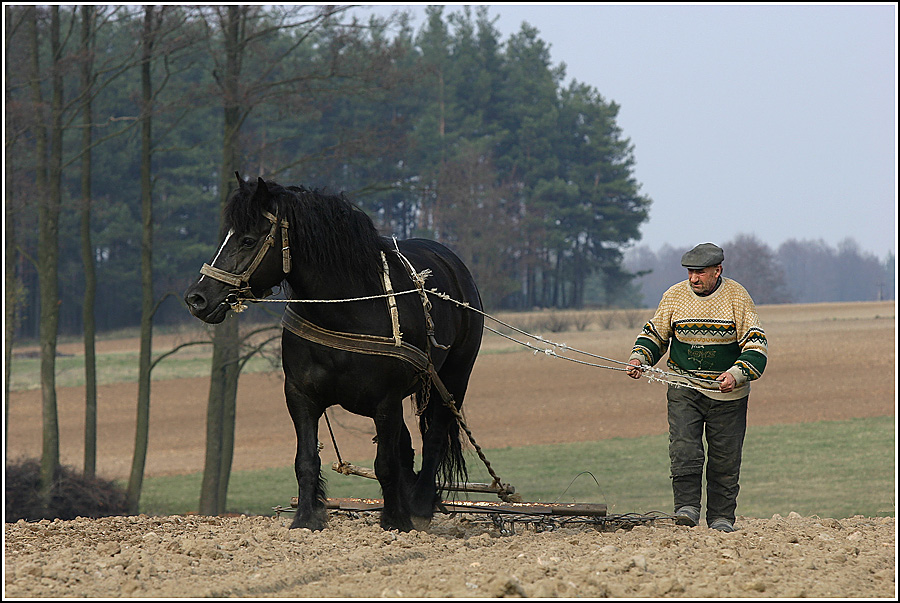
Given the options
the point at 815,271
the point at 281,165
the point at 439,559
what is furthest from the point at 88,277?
the point at 815,271

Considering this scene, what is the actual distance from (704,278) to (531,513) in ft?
6.23

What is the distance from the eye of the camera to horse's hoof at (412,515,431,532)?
688cm

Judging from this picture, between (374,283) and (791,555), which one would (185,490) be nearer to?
(374,283)

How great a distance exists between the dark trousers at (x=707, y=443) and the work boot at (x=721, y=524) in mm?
40

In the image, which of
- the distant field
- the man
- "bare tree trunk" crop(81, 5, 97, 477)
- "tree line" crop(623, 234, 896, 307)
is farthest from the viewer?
"tree line" crop(623, 234, 896, 307)

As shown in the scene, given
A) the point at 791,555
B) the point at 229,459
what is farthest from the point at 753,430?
the point at 791,555

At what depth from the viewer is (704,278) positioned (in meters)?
6.50

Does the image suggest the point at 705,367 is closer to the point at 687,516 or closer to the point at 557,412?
the point at 687,516

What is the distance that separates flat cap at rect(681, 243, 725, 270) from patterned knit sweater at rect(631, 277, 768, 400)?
0.56 ft

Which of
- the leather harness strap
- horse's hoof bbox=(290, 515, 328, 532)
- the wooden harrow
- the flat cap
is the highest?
the flat cap

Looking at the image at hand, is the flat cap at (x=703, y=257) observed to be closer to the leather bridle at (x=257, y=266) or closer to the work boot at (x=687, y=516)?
the work boot at (x=687, y=516)

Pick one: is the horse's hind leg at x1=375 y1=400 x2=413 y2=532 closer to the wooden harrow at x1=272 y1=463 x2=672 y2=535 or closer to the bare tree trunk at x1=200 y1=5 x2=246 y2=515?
the wooden harrow at x1=272 y1=463 x2=672 y2=535

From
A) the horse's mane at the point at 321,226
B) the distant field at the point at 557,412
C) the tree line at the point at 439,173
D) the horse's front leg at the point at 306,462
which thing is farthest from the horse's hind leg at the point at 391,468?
the tree line at the point at 439,173

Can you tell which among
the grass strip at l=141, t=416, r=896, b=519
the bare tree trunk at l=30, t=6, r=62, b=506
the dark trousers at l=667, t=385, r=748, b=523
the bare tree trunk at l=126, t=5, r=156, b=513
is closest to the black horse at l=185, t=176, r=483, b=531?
the dark trousers at l=667, t=385, r=748, b=523
